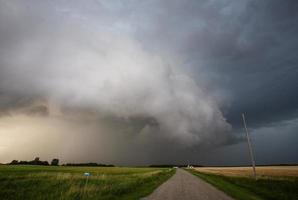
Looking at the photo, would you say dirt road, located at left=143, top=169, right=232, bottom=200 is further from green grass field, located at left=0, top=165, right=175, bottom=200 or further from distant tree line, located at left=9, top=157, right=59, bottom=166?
distant tree line, located at left=9, top=157, right=59, bottom=166

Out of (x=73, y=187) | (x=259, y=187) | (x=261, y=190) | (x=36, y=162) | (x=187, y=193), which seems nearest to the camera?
(x=187, y=193)

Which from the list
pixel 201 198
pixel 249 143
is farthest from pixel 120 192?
pixel 249 143

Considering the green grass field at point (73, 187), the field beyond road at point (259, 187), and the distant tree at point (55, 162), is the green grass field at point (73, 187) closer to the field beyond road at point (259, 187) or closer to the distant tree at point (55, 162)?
the field beyond road at point (259, 187)

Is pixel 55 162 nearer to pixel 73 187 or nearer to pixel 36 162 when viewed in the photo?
pixel 36 162

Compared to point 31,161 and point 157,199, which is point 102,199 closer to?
point 157,199

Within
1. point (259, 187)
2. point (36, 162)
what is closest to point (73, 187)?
point (259, 187)

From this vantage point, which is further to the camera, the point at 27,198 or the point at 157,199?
the point at 27,198

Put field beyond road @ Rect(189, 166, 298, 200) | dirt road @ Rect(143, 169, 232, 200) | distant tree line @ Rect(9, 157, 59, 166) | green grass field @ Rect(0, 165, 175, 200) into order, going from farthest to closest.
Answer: distant tree line @ Rect(9, 157, 59, 166) → green grass field @ Rect(0, 165, 175, 200) → field beyond road @ Rect(189, 166, 298, 200) → dirt road @ Rect(143, 169, 232, 200)

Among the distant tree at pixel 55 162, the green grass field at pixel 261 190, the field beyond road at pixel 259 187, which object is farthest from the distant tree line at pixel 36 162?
the green grass field at pixel 261 190

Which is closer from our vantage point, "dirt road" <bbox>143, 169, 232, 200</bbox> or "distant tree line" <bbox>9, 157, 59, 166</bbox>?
"dirt road" <bbox>143, 169, 232, 200</bbox>

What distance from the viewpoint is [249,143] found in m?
34.0

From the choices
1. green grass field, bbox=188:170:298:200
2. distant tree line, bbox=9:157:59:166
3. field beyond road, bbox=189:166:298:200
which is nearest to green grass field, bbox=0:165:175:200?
green grass field, bbox=188:170:298:200

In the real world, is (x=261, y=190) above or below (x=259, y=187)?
below

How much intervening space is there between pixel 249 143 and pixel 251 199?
20.9 m
